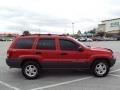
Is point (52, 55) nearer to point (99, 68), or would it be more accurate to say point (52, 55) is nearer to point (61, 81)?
point (61, 81)

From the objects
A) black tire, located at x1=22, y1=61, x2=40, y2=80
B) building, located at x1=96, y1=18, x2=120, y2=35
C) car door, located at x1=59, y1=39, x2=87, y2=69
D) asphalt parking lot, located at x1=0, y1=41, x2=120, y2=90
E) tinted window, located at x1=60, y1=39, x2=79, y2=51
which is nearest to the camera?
asphalt parking lot, located at x1=0, y1=41, x2=120, y2=90

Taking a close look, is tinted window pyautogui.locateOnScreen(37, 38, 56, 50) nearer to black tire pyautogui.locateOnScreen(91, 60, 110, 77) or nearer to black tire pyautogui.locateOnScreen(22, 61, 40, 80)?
black tire pyautogui.locateOnScreen(22, 61, 40, 80)

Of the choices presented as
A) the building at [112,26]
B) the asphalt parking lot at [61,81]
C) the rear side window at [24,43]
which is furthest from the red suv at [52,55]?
the building at [112,26]

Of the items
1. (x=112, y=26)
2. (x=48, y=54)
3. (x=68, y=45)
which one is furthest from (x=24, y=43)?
(x=112, y=26)

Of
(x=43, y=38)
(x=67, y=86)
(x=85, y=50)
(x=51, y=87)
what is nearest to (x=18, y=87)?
(x=51, y=87)

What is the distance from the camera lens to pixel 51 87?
8375 mm

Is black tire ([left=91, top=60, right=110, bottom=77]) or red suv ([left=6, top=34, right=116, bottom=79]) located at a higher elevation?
red suv ([left=6, top=34, right=116, bottom=79])

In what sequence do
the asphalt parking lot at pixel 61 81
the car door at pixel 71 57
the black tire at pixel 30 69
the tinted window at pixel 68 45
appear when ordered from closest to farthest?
the asphalt parking lot at pixel 61 81 → the black tire at pixel 30 69 → the car door at pixel 71 57 → the tinted window at pixel 68 45

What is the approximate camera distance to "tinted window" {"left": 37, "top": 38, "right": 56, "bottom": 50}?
9898 mm

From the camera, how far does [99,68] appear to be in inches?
397

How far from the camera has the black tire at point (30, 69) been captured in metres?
9.74

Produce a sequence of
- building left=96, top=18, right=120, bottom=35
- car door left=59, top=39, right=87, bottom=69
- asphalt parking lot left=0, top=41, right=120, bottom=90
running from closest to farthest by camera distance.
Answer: asphalt parking lot left=0, top=41, right=120, bottom=90
car door left=59, top=39, right=87, bottom=69
building left=96, top=18, right=120, bottom=35

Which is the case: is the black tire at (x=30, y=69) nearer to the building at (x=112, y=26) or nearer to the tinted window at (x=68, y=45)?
the tinted window at (x=68, y=45)

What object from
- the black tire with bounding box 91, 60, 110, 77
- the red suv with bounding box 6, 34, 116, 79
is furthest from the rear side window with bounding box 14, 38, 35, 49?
the black tire with bounding box 91, 60, 110, 77
